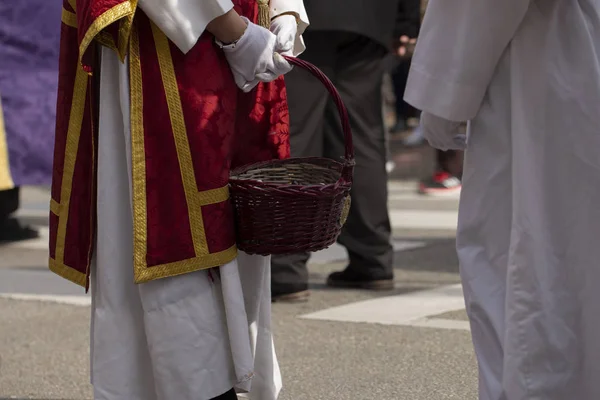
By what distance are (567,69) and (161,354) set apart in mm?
1150

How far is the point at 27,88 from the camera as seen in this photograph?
699 centimetres

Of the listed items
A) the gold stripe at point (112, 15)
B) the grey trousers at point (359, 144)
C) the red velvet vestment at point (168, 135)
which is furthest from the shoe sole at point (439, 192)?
the gold stripe at point (112, 15)

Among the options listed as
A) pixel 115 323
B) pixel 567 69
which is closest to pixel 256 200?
pixel 115 323

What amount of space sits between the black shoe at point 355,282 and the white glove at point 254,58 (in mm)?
2583

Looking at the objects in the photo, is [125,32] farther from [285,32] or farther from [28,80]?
[28,80]

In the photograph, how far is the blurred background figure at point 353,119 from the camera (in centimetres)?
484

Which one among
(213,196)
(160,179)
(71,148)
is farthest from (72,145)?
(213,196)

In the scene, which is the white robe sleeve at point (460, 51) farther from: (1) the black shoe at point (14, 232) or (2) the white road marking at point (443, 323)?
(1) the black shoe at point (14, 232)

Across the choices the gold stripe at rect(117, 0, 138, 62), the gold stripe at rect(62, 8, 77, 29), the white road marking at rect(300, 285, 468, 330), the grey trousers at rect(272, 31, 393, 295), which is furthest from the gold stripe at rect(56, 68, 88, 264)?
the grey trousers at rect(272, 31, 393, 295)

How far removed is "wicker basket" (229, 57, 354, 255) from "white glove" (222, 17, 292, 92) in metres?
0.06

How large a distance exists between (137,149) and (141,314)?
416 mm

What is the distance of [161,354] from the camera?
2.76 meters

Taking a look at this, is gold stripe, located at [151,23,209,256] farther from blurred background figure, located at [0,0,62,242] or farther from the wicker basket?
blurred background figure, located at [0,0,62,242]

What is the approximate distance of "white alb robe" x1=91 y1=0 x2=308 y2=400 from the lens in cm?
276
